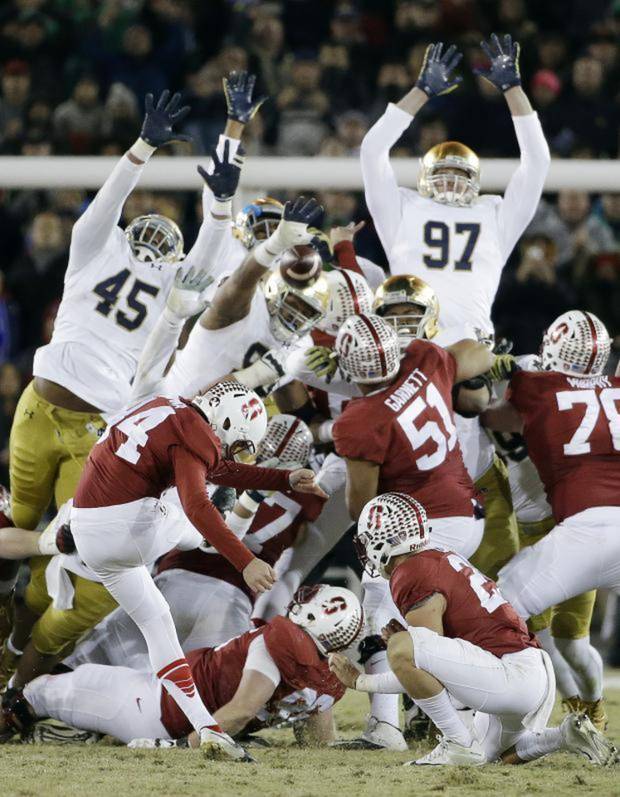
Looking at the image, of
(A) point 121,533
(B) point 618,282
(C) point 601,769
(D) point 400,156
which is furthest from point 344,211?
(C) point 601,769

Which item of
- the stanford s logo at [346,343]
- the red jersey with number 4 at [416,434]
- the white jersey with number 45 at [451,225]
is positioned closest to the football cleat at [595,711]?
the red jersey with number 4 at [416,434]

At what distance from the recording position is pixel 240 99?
23.1 ft

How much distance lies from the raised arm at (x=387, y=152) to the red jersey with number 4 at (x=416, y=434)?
1096 millimetres

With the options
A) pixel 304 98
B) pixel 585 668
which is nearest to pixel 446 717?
pixel 585 668

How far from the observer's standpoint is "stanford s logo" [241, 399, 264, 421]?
5746 mm

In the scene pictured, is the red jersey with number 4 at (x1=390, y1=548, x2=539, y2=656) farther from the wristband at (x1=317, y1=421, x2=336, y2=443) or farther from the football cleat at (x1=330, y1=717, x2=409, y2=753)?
the wristband at (x1=317, y1=421, x2=336, y2=443)

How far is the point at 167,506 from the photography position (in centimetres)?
595

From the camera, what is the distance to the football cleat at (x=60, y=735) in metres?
6.24

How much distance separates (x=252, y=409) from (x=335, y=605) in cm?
84

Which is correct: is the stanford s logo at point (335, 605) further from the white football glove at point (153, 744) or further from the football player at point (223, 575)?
the football player at point (223, 575)

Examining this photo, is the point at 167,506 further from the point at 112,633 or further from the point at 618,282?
the point at 618,282

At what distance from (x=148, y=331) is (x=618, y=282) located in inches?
157

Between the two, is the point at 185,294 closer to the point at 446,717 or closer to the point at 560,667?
the point at 446,717

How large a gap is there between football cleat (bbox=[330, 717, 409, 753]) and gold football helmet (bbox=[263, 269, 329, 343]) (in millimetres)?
1792
